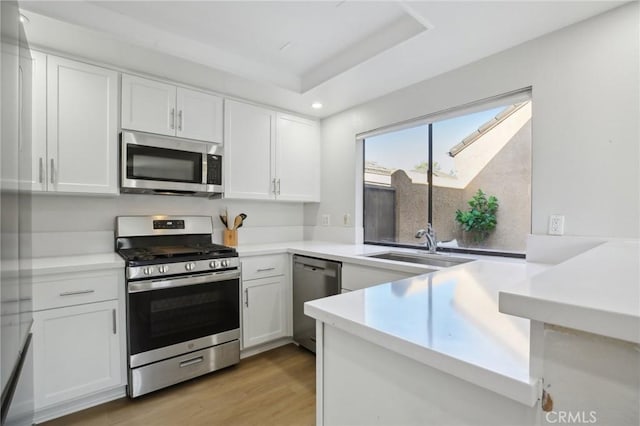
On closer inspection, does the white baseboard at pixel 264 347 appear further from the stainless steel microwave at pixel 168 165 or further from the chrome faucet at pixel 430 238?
the chrome faucet at pixel 430 238

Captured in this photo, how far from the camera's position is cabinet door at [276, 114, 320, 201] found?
9.88 ft

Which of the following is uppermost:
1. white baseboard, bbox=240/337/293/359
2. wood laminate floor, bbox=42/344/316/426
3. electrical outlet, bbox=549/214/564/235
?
electrical outlet, bbox=549/214/564/235

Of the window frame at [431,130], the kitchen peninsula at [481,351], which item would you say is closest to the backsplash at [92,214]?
the window frame at [431,130]

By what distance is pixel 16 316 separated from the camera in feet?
2.93

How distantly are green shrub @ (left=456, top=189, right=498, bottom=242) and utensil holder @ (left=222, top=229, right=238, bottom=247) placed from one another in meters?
1.93

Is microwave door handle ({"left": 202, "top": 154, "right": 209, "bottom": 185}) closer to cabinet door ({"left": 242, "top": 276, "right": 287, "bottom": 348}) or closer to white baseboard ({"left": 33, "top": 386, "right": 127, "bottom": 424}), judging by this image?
cabinet door ({"left": 242, "top": 276, "right": 287, "bottom": 348})

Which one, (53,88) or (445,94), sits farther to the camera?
(445,94)

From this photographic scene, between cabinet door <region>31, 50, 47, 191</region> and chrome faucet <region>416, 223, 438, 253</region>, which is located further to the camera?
chrome faucet <region>416, 223, 438, 253</region>

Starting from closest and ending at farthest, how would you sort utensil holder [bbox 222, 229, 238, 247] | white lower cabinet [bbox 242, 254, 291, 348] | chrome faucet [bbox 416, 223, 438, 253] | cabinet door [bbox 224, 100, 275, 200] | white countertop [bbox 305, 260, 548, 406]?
white countertop [bbox 305, 260, 548, 406]
chrome faucet [bbox 416, 223, 438, 253]
white lower cabinet [bbox 242, 254, 291, 348]
cabinet door [bbox 224, 100, 275, 200]
utensil holder [bbox 222, 229, 238, 247]

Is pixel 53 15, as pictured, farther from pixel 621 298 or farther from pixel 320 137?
pixel 621 298

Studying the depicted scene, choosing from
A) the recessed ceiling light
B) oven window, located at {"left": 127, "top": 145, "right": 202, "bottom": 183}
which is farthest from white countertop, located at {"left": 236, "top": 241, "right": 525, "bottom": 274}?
the recessed ceiling light

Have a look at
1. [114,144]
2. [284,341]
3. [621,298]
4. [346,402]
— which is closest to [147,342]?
[284,341]

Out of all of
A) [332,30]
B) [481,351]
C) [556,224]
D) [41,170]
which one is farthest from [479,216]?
[41,170]

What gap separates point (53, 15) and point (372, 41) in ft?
5.93
